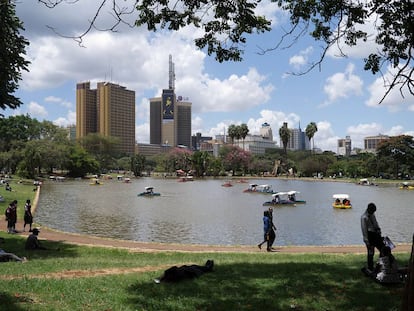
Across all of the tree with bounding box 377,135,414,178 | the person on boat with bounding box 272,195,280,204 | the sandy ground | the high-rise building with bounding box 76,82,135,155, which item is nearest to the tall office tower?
the high-rise building with bounding box 76,82,135,155

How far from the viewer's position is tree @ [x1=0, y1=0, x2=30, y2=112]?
1345 cm

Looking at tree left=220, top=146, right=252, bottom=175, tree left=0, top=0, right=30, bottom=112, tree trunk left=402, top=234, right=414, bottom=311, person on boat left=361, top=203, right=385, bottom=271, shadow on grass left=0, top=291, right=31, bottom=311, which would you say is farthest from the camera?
tree left=220, top=146, right=252, bottom=175

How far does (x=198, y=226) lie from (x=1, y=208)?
1374 cm

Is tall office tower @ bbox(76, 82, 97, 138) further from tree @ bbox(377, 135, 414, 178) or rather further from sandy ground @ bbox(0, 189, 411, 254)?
sandy ground @ bbox(0, 189, 411, 254)

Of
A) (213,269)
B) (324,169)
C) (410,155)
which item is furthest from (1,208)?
(324,169)

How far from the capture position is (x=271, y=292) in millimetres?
7965

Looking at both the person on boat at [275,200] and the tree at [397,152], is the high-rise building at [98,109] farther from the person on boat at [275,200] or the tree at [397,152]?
the person on boat at [275,200]

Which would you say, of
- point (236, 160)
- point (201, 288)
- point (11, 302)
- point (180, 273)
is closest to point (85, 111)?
point (236, 160)

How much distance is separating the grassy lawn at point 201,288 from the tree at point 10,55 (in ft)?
21.3

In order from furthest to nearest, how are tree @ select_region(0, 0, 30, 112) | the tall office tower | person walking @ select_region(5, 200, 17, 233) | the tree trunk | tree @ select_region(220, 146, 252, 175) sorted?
the tall office tower < tree @ select_region(220, 146, 252, 175) < person walking @ select_region(5, 200, 17, 233) < tree @ select_region(0, 0, 30, 112) < the tree trunk

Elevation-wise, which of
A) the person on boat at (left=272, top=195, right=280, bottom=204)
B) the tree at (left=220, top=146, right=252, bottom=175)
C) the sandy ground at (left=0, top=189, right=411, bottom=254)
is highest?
the tree at (left=220, top=146, right=252, bottom=175)

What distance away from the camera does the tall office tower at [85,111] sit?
190 metres

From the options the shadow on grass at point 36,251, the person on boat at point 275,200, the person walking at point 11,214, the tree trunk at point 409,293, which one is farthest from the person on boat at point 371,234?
the person on boat at point 275,200

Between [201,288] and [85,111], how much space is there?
631 ft
